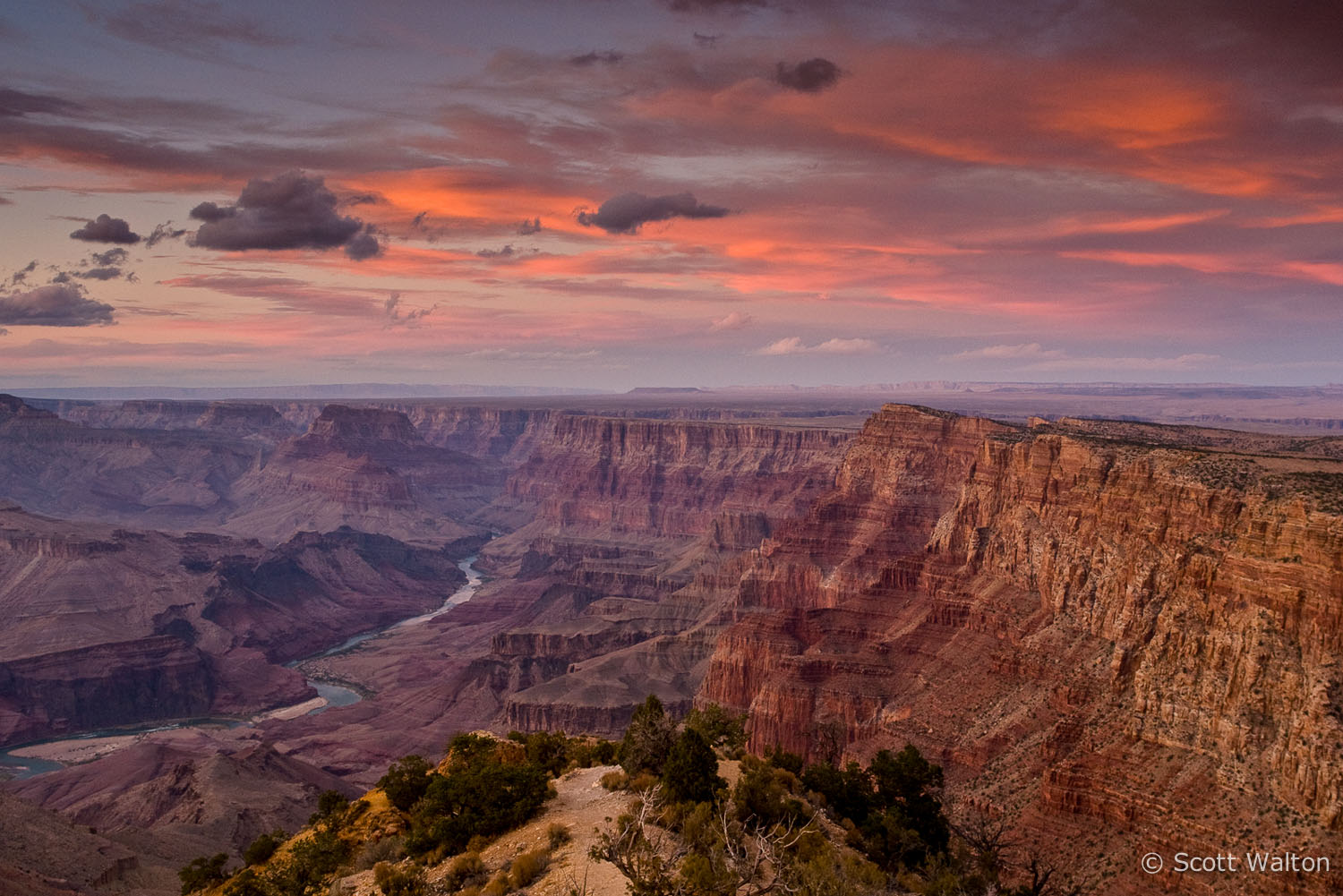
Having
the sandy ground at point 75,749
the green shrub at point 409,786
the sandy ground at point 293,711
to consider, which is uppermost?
the green shrub at point 409,786

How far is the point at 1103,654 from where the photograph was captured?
6322 cm

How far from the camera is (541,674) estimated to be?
6093 inches

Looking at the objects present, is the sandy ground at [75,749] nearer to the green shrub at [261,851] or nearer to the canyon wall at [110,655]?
the canyon wall at [110,655]

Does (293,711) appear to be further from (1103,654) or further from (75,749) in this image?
(1103,654)

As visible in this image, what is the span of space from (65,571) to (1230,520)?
201334mm

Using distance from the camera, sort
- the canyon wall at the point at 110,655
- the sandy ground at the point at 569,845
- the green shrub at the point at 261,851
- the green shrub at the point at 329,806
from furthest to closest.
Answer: the canyon wall at the point at 110,655, the green shrub at the point at 329,806, the green shrub at the point at 261,851, the sandy ground at the point at 569,845

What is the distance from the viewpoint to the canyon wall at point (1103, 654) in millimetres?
47750

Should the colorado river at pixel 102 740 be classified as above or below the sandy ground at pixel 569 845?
below

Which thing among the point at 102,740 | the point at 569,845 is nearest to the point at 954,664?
the point at 569,845

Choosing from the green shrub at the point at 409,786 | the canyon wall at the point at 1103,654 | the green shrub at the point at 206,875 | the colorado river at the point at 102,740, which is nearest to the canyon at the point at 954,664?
the canyon wall at the point at 1103,654

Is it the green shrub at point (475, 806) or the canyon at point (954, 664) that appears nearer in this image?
the green shrub at point (475, 806)

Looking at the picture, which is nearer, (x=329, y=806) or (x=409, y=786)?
(x=409, y=786)

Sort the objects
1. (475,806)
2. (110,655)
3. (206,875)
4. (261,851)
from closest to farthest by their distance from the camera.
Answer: (475,806) → (261,851) → (206,875) → (110,655)

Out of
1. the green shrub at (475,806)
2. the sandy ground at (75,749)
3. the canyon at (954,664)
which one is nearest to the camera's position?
the green shrub at (475,806)
